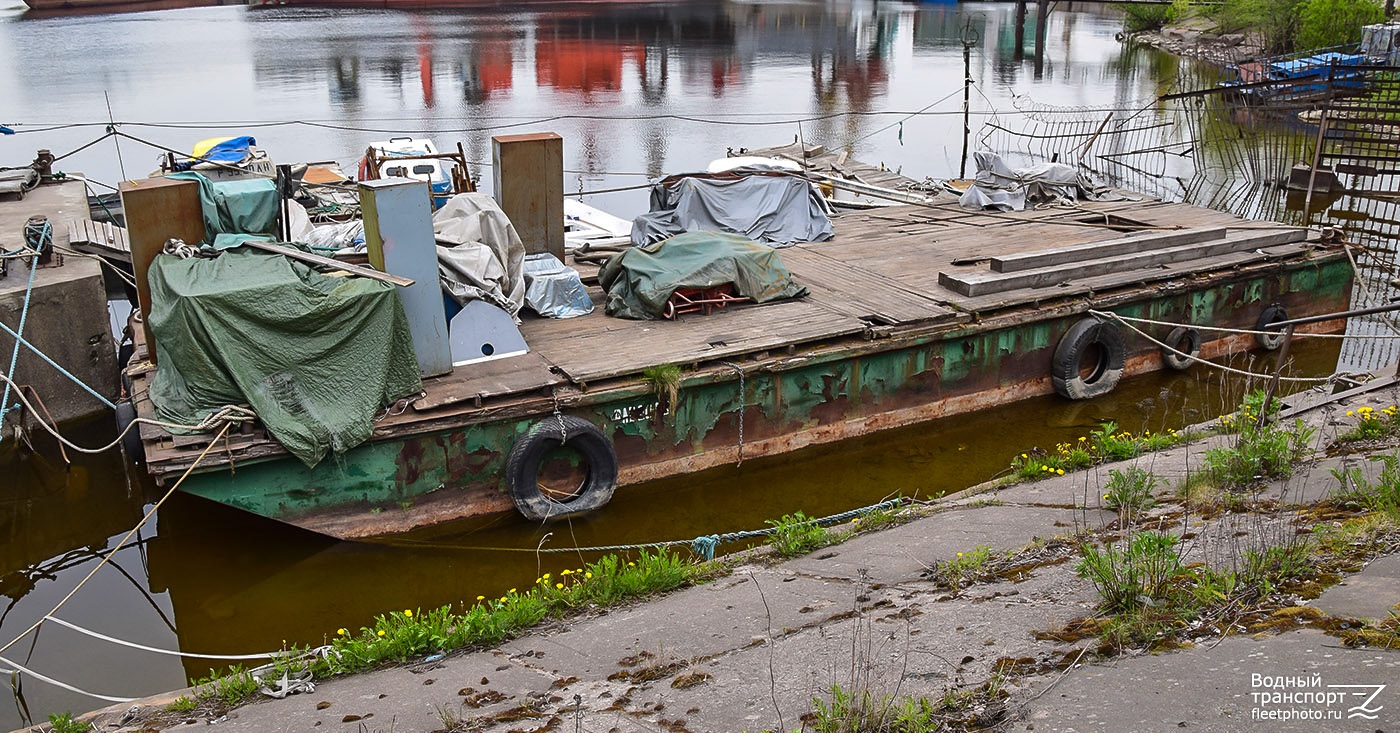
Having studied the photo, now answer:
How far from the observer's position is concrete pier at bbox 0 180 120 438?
12664mm

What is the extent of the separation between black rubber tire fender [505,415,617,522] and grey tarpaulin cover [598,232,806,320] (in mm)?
2264

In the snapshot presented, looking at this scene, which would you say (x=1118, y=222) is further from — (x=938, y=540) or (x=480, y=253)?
(x=938, y=540)

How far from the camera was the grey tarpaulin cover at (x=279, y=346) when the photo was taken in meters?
9.95

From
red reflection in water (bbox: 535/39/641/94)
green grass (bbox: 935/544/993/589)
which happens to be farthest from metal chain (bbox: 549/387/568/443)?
red reflection in water (bbox: 535/39/641/94)

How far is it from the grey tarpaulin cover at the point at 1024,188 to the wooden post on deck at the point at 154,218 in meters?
12.8

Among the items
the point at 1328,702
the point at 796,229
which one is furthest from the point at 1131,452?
the point at 796,229

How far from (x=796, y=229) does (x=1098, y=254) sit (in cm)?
444

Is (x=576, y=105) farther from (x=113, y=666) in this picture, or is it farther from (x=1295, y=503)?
(x=1295, y=503)

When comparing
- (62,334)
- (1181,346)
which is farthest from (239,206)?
(1181,346)

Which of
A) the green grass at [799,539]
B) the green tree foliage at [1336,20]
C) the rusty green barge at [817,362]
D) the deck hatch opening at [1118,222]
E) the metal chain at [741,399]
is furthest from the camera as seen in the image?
the green tree foliage at [1336,20]

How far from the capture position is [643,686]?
598 cm

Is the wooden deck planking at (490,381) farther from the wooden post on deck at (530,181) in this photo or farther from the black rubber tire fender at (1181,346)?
the black rubber tire fender at (1181,346)

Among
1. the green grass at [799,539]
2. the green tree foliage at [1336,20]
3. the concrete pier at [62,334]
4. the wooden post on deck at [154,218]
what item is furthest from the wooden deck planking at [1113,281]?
the green tree foliage at [1336,20]

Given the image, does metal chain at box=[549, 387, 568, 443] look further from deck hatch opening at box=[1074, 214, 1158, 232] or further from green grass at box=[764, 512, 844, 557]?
deck hatch opening at box=[1074, 214, 1158, 232]
